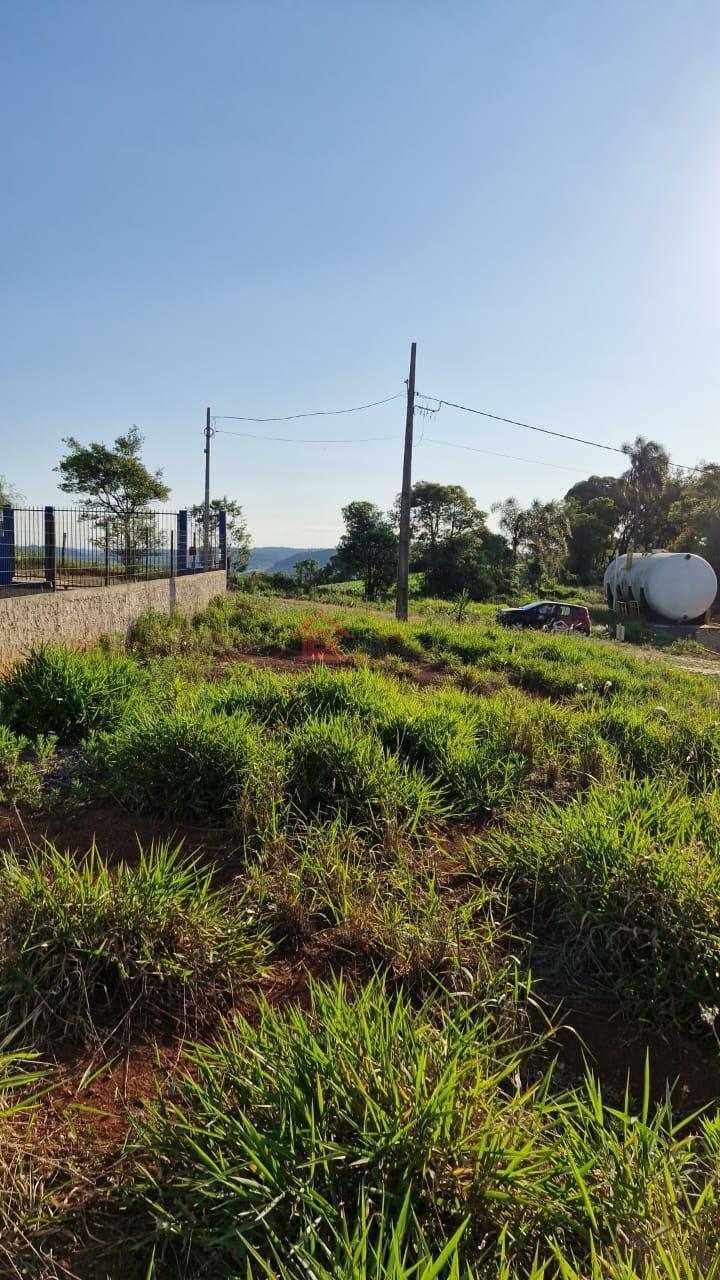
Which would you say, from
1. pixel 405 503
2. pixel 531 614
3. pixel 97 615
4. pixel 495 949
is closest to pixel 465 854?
pixel 495 949

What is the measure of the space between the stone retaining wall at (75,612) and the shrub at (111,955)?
499cm

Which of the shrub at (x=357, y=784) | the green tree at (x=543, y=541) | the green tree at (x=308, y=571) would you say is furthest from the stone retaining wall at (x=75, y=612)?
the green tree at (x=543, y=541)

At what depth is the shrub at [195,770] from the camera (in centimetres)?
360

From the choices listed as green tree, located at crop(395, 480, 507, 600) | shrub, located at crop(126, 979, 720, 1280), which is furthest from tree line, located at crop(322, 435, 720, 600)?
shrub, located at crop(126, 979, 720, 1280)

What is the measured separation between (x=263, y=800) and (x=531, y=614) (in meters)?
19.5

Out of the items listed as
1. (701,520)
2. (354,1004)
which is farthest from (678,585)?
(354,1004)

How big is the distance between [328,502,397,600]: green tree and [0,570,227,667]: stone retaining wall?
25938 mm

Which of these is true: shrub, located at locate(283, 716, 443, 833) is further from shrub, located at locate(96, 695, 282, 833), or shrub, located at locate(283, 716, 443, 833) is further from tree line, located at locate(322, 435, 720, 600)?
tree line, located at locate(322, 435, 720, 600)

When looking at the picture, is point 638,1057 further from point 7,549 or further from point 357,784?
point 7,549

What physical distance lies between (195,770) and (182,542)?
13.0 meters

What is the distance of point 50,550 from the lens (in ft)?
30.8

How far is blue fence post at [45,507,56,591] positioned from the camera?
9.38 meters

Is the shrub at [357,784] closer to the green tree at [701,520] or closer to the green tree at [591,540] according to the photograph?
the green tree at [701,520]

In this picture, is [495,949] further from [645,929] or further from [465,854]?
[465,854]
